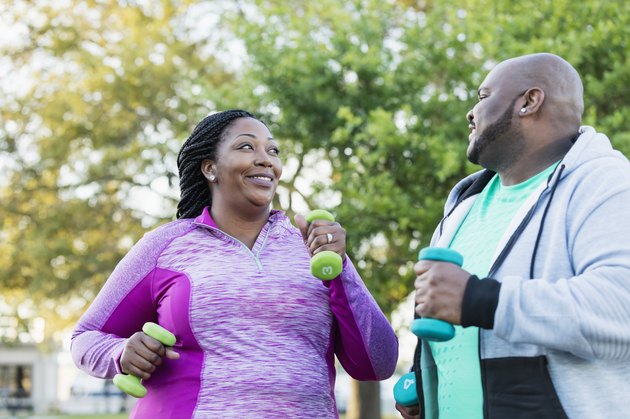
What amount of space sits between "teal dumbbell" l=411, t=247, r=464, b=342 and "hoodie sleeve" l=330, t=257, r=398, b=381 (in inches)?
30.1

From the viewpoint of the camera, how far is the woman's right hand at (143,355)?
10.4 feet

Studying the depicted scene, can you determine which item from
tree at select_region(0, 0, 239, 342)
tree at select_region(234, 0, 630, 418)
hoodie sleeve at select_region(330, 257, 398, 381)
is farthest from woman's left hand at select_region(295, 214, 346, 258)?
tree at select_region(0, 0, 239, 342)

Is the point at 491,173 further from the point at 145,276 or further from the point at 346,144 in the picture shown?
the point at 346,144

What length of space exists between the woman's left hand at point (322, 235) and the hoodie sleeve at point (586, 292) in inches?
30.6

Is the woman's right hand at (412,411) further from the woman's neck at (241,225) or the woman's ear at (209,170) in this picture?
the woman's ear at (209,170)

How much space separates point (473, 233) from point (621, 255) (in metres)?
0.72

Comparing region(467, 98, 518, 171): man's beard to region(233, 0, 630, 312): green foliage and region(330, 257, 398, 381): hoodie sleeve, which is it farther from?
region(233, 0, 630, 312): green foliage

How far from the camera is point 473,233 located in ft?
9.92

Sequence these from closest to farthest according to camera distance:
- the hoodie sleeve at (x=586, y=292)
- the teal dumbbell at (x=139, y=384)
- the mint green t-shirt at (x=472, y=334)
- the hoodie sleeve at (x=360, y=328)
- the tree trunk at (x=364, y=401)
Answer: the hoodie sleeve at (x=586, y=292)
the mint green t-shirt at (x=472, y=334)
the teal dumbbell at (x=139, y=384)
the hoodie sleeve at (x=360, y=328)
the tree trunk at (x=364, y=401)

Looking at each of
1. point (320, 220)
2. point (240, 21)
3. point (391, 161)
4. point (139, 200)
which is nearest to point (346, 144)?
point (391, 161)

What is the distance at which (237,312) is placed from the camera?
325cm

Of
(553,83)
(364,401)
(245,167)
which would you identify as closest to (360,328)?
(245,167)

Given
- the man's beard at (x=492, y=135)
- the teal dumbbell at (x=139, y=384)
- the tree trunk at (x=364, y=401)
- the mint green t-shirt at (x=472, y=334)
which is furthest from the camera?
the tree trunk at (x=364, y=401)

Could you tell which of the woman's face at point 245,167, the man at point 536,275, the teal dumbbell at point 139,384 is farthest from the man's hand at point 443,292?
the woman's face at point 245,167
